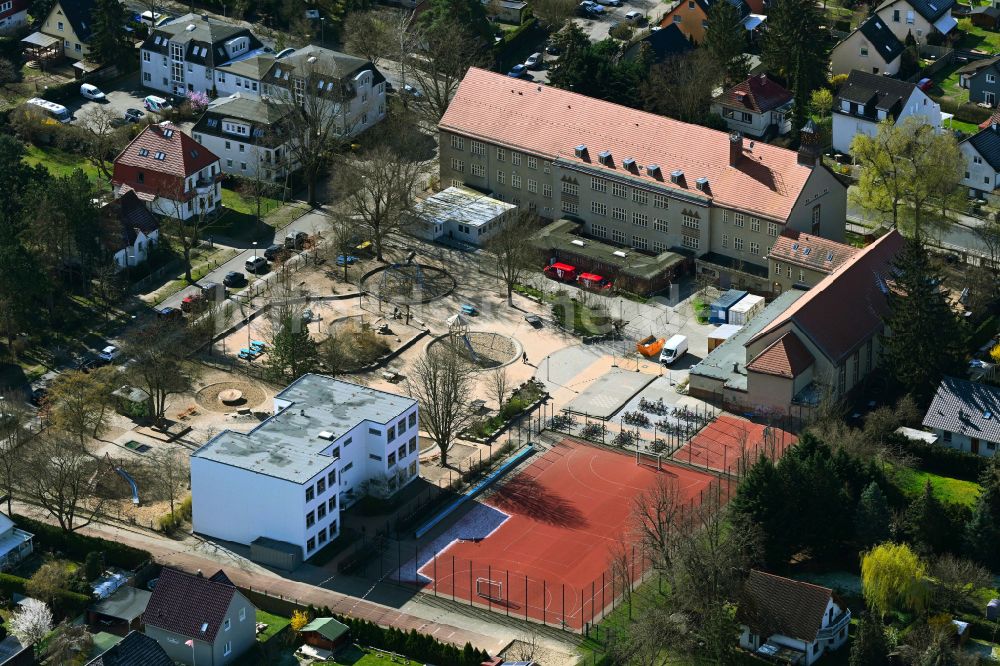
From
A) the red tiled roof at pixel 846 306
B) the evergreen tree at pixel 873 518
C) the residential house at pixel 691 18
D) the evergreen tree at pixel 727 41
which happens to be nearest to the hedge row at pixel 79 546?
the evergreen tree at pixel 873 518

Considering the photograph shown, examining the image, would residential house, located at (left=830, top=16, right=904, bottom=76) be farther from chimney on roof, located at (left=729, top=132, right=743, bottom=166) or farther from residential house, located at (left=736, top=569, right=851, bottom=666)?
residential house, located at (left=736, top=569, right=851, bottom=666)

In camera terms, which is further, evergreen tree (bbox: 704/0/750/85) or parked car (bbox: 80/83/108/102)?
parked car (bbox: 80/83/108/102)

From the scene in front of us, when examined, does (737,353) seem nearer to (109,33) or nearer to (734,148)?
(734,148)

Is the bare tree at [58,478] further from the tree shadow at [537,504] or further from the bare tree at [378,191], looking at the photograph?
the bare tree at [378,191]

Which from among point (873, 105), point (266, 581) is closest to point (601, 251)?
point (873, 105)

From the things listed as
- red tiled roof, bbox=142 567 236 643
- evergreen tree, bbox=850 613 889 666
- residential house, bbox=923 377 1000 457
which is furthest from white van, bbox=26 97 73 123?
evergreen tree, bbox=850 613 889 666
